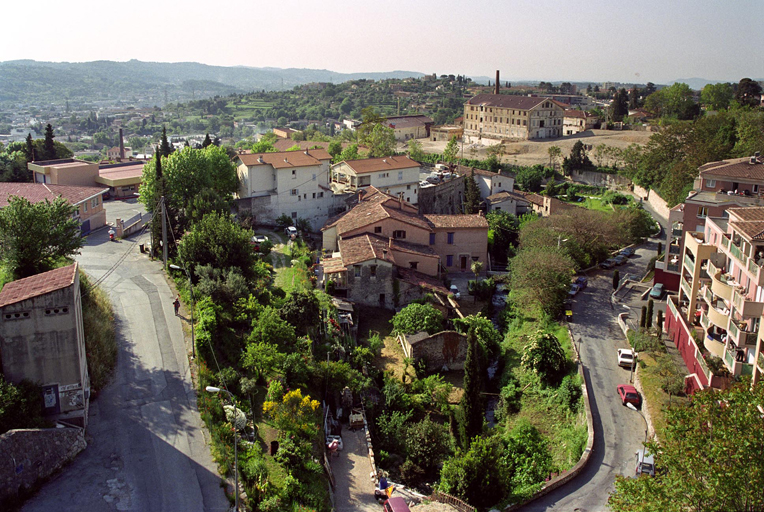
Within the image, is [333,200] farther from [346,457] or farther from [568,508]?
[568,508]

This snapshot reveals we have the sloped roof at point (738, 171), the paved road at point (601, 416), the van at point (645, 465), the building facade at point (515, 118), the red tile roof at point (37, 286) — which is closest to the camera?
the red tile roof at point (37, 286)

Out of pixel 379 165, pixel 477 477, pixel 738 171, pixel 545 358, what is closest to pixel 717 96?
pixel 738 171

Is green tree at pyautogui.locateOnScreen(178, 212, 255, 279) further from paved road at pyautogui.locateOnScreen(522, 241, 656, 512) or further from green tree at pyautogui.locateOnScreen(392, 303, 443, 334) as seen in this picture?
paved road at pyautogui.locateOnScreen(522, 241, 656, 512)

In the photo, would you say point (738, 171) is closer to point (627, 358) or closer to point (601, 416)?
point (627, 358)

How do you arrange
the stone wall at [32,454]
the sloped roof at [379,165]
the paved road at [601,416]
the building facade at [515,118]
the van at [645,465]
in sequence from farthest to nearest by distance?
the building facade at [515,118] < the sloped roof at [379,165] < the van at [645,465] < the paved road at [601,416] < the stone wall at [32,454]

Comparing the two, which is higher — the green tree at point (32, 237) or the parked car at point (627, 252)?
the green tree at point (32, 237)

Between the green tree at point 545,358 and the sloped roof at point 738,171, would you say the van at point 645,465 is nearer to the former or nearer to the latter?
the green tree at point 545,358

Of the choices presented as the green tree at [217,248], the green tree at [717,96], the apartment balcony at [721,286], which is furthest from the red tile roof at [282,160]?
the green tree at [717,96]
